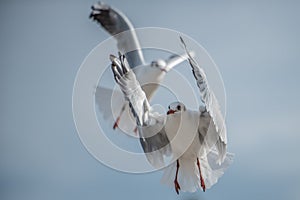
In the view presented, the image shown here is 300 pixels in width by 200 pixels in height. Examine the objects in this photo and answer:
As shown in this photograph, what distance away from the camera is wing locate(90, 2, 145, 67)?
9.05 meters

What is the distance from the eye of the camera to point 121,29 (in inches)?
393

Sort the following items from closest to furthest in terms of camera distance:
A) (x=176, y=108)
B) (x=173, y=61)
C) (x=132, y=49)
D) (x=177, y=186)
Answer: (x=176, y=108) → (x=177, y=186) → (x=132, y=49) → (x=173, y=61)

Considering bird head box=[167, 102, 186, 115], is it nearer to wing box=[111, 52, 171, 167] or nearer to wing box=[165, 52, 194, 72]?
wing box=[111, 52, 171, 167]

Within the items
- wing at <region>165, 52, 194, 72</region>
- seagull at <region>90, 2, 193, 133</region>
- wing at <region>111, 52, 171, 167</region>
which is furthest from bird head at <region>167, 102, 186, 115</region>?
wing at <region>165, 52, 194, 72</region>

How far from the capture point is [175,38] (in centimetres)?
711

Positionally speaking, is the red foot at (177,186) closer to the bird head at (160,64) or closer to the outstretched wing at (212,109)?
the outstretched wing at (212,109)

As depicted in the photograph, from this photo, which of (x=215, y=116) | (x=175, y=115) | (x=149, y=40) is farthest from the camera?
(x=149, y=40)

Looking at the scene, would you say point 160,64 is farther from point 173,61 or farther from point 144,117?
point 144,117

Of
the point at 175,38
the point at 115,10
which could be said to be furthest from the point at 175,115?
the point at 115,10

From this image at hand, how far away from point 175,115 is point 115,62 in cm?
128

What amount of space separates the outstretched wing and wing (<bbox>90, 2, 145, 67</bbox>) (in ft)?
9.57

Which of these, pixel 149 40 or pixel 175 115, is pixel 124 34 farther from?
pixel 175 115

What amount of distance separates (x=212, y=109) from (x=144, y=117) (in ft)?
2.45

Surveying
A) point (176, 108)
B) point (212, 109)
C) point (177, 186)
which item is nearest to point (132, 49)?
point (176, 108)
